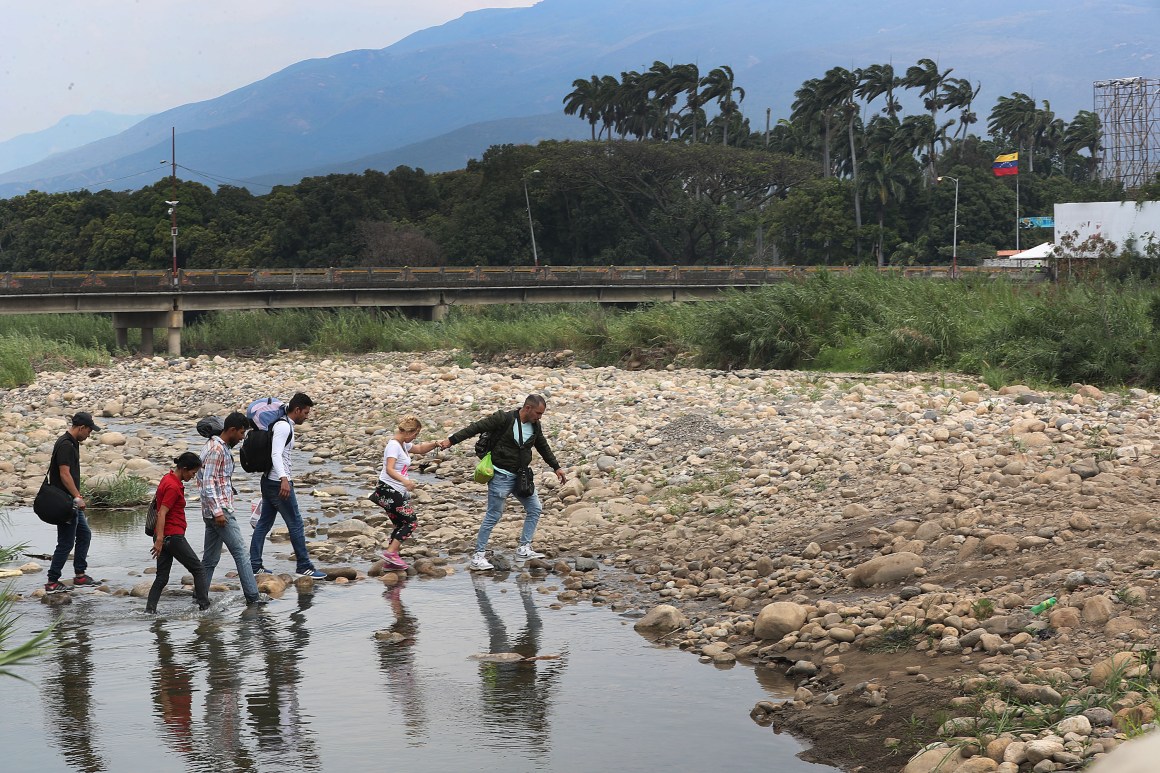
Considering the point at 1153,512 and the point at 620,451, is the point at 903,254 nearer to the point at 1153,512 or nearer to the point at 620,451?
the point at 620,451

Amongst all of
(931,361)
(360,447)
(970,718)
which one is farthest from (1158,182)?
(970,718)

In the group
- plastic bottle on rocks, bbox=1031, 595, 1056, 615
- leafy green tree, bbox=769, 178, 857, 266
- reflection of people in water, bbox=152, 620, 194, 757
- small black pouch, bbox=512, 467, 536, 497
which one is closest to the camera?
reflection of people in water, bbox=152, 620, 194, 757

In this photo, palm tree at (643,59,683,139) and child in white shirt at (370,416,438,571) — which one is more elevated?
palm tree at (643,59,683,139)

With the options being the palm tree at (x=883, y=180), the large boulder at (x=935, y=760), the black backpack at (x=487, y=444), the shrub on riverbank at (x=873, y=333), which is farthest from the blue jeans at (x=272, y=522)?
the palm tree at (x=883, y=180)

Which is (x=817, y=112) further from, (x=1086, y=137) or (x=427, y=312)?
(x=427, y=312)

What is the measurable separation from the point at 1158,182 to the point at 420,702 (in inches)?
2195

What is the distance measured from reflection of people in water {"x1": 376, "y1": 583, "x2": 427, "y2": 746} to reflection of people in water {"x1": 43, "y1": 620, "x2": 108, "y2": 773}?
75.7 inches

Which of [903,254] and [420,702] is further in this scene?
[903,254]

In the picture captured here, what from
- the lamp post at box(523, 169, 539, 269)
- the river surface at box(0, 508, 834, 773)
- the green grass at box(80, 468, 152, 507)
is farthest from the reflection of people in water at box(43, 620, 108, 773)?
the lamp post at box(523, 169, 539, 269)

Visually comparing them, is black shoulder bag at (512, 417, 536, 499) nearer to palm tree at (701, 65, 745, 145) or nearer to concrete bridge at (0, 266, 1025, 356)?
concrete bridge at (0, 266, 1025, 356)

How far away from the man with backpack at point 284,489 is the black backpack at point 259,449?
0.05 feet

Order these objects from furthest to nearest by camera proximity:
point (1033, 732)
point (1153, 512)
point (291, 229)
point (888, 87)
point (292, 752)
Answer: point (888, 87) → point (291, 229) → point (1153, 512) → point (292, 752) → point (1033, 732)

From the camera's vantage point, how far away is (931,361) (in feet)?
81.3

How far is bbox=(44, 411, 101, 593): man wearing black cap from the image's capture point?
1163 centimetres
